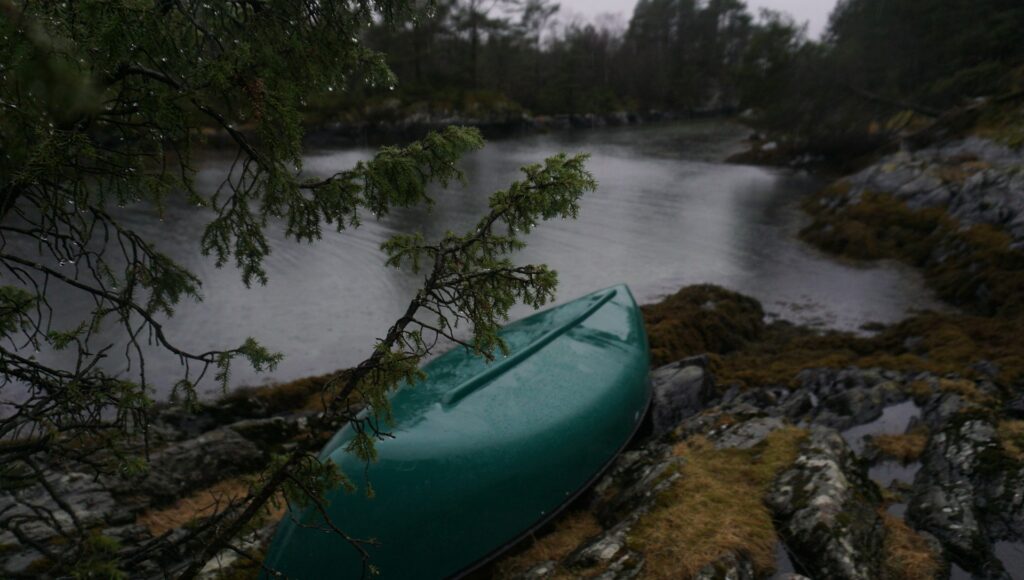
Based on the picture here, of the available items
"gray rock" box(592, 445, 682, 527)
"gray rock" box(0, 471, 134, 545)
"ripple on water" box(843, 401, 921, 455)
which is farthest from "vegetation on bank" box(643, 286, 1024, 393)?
"gray rock" box(0, 471, 134, 545)

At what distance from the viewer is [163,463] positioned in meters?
6.90

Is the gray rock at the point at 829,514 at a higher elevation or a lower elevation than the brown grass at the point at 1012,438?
higher

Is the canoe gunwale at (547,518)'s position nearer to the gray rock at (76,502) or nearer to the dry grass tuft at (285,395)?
the gray rock at (76,502)

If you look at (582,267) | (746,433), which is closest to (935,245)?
(582,267)

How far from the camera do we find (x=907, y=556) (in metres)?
4.54

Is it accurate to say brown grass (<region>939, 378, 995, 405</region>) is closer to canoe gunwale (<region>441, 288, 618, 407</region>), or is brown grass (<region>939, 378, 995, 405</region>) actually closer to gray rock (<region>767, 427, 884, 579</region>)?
gray rock (<region>767, 427, 884, 579</region>)

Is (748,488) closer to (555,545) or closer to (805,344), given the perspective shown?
(555,545)

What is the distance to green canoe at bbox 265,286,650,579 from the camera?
483cm

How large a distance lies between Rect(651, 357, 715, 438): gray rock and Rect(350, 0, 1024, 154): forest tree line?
602 cm

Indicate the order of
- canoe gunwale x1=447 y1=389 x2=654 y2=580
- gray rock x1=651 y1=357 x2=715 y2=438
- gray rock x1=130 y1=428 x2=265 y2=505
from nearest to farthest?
canoe gunwale x1=447 y1=389 x2=654 y2=580
gray rock x1=130 y1=428 x2=265 y2=505
gray rock x1=651 y1=357 x2=715 y2=438

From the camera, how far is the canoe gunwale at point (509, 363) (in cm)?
599

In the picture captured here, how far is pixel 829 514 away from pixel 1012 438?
8.87 ft

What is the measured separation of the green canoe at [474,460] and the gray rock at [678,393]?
88 cm

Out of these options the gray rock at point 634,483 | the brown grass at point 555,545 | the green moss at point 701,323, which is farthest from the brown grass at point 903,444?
the green moss at point 701,323
